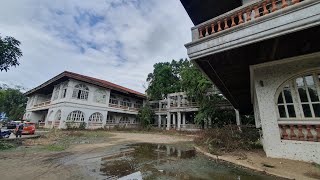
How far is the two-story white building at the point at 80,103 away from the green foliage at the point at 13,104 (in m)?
9.91

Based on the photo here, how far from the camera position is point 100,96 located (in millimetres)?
27031

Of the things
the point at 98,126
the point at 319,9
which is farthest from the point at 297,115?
the point at 98,126

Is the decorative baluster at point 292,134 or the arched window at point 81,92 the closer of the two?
the decorative baluster at point 292,134

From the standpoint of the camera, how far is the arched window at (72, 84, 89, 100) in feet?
77.3

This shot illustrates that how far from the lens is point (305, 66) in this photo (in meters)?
5.06

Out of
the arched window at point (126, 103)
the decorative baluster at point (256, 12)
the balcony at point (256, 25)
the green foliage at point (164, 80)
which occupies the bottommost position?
the balcony at point (256, 25)

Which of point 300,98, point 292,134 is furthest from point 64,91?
point 300,98

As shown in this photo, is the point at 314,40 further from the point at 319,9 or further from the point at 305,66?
the point at 319,9

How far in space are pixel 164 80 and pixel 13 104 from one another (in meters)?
40.0

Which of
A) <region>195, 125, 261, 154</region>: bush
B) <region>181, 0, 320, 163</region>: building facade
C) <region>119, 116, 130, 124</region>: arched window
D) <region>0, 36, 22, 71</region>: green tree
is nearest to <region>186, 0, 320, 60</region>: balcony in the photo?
<region>181, 0, 320, 163</region>: building facade

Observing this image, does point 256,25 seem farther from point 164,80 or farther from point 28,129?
point 164,80

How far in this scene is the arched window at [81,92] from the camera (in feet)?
77.3

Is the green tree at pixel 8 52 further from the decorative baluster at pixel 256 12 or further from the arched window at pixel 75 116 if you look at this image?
the arched window at pixel 75 116

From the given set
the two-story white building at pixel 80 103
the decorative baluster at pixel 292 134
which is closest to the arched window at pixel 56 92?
the two-story white building at pixel 80 103
